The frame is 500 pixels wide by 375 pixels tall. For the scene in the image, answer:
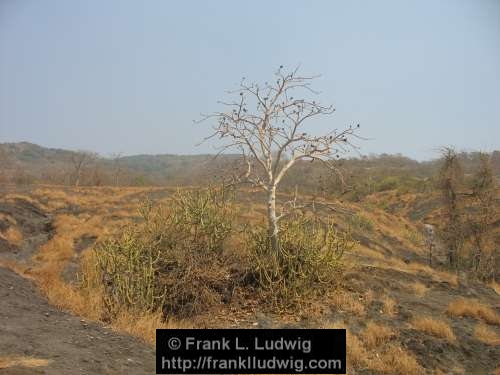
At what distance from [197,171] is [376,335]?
7460 millimetres

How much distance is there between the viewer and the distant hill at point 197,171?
33.2ft

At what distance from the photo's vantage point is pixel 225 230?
9805 mm

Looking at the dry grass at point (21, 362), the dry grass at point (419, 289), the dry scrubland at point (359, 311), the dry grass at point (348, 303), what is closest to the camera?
the dry grass at point (21, 362)

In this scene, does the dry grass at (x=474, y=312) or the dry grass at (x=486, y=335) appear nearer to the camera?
the dry grass at (x=486, y=335)

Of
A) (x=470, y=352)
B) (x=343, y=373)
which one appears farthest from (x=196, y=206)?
(x=470, y=352)

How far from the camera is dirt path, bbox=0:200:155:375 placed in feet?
15.8

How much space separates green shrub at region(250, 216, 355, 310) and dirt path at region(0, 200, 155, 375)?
339 cm

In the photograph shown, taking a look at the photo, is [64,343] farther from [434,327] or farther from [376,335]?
[434,327]

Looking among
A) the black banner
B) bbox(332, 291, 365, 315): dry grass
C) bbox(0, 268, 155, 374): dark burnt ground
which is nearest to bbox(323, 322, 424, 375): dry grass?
the black banner

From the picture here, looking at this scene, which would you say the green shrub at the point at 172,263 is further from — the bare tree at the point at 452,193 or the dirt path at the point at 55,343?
the bare tree at the point at 452,193

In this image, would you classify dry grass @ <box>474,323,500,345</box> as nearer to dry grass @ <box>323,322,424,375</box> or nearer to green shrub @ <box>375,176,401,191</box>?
dry grass @ <box>323,322,424,375</box>

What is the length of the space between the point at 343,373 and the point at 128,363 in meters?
2.86

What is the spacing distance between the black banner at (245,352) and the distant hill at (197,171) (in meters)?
3.19

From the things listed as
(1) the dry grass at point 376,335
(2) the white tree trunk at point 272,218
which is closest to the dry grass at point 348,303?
(1) the dry grass at point 376,335
